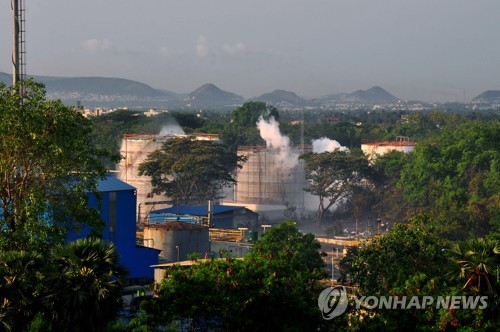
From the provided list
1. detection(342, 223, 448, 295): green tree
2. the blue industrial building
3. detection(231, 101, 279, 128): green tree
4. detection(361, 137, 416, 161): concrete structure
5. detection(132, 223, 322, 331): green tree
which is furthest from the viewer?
detection(231, 101, 279, 128): green tree

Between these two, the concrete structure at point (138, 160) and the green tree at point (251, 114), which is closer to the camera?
the concrete structure at point (138, 160)

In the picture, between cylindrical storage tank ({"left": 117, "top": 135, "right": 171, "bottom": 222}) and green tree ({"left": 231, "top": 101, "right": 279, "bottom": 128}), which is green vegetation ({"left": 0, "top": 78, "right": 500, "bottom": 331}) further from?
green tree ({"left": 231, "top": 101, "right": 279, "bottom": 128})

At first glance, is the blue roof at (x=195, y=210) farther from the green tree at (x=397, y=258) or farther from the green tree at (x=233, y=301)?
the green tree at (x=233, y=301)

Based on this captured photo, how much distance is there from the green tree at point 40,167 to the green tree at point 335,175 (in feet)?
198

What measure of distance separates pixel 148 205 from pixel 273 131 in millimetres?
35889

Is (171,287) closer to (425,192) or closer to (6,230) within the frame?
(6,230)

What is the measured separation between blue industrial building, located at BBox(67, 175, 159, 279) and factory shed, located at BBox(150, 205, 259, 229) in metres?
24.5

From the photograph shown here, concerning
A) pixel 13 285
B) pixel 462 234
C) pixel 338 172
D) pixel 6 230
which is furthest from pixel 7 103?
pixel 338 172

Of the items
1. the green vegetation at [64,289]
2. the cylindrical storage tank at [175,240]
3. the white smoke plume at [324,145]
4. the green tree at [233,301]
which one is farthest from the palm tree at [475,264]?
the white smoke plume at [324,145]

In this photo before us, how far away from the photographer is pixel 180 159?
270 ft

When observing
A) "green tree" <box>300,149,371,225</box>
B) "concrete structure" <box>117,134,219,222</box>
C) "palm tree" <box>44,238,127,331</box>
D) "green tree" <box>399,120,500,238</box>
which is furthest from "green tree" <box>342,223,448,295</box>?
"green tree" <box>300,149,371,225</box>

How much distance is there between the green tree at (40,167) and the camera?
2456 centimetres

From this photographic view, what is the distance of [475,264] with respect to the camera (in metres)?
22.4

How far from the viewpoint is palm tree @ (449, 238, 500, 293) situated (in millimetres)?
22109
